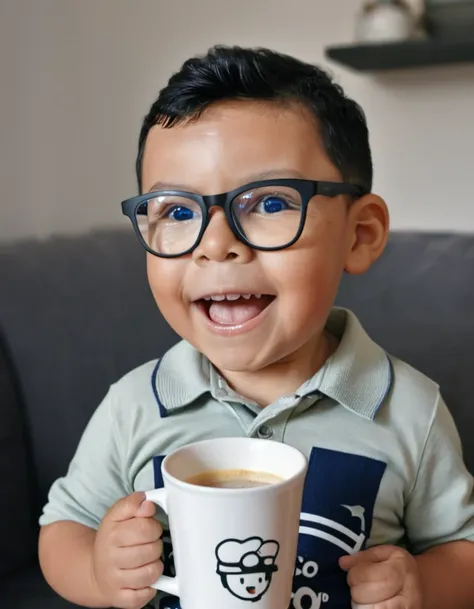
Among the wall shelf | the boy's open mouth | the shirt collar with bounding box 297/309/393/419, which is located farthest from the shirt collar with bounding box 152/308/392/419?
the wall shelf

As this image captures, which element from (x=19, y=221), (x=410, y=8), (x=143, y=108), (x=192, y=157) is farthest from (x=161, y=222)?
(x=143, y=108)

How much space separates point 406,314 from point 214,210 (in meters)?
0.58

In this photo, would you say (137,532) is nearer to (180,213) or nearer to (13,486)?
(180,213)

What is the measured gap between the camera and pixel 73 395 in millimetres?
1169

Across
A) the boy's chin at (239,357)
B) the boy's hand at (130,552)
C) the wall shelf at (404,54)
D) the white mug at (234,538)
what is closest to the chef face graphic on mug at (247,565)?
the white mug at (234,538)

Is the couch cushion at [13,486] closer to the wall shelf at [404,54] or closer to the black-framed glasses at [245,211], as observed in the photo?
the black-framed glasses at [245,211]

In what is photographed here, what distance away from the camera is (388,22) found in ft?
4.88

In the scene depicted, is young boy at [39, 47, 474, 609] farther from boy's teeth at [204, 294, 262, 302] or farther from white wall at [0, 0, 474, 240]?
white wall at [0, 0, 474, 240]

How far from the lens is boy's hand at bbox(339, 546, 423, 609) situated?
2.26ft

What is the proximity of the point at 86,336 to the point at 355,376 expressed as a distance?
Result: 1.69ft

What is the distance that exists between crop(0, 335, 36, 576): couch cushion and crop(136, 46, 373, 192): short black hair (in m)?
0.50

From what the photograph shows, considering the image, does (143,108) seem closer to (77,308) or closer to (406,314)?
(77,308)

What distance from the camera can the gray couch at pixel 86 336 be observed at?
3.64ft

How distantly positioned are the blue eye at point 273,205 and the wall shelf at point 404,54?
0.91m
